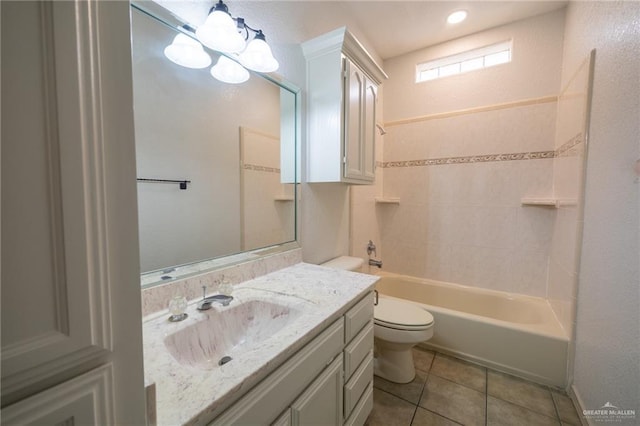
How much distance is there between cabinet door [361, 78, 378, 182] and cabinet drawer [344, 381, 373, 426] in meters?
1.30

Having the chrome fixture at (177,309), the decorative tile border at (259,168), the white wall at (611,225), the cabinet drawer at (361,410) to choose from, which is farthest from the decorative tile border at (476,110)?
the chrome fixture at (177,309)

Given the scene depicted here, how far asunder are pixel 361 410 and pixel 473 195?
81.6 inches

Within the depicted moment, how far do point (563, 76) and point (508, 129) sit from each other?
19.3 inches

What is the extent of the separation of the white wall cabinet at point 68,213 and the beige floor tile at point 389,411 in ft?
4.91

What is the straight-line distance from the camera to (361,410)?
1.25 m

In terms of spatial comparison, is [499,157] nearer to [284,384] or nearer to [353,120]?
[353,120]

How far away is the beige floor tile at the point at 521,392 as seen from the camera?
1.51 meters

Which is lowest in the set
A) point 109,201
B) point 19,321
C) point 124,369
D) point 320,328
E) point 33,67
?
point 320,328

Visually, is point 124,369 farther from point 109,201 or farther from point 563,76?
point 563,76

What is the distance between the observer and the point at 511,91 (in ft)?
7.28

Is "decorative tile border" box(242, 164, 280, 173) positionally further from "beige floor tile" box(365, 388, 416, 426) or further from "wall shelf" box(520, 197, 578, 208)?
"wall shelf" box(520, 197, 578, 208)

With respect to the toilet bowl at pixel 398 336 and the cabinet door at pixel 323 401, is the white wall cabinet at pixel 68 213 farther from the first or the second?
the toilet bowl at pixel 398 336

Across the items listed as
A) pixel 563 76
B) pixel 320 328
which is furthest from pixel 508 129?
pixel 320 328

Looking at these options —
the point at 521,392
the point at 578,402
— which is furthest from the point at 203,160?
the point at 578,402
